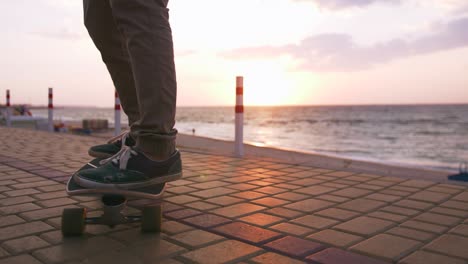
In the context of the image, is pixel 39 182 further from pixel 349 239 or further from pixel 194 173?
pixel 349 239

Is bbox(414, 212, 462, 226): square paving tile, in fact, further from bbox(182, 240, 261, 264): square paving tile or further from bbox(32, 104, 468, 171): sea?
bbox(32, 104, 468, 171): sea

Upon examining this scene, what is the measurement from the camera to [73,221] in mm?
1499

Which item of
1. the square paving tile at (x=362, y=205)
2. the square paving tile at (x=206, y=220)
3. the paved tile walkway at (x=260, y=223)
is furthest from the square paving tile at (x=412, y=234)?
the square paving tile at (x=206, y=220)

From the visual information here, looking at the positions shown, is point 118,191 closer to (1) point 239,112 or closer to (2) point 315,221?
(2) point 315,221

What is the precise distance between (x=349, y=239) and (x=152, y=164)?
0.92 metres

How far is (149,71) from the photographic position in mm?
1576

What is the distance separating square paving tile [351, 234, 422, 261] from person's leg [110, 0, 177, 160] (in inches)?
37.6

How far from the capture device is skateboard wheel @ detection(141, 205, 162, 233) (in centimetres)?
156

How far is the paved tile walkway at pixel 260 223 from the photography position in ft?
4.58

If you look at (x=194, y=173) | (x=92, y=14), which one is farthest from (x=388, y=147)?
(x=92, y=14)

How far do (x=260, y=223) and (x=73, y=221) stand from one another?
84cm

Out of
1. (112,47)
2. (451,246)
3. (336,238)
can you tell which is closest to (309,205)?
(336,238)

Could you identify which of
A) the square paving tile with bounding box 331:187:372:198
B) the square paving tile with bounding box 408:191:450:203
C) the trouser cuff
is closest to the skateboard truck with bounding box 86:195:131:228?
the trouser cuff

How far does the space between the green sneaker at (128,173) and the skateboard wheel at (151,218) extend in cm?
11
